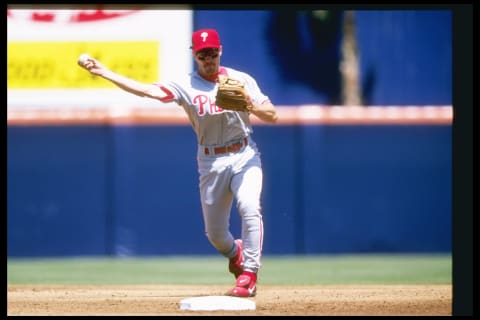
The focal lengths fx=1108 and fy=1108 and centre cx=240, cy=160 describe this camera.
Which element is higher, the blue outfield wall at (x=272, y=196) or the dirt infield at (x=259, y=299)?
the blue outfield wall at (x=272, y=196)

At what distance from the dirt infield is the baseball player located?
386mm

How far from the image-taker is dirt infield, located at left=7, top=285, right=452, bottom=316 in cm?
566

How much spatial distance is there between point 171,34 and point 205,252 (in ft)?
7.64

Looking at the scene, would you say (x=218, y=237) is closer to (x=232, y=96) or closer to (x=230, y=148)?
(x=230, y=148)

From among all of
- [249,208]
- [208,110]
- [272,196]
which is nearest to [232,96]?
[208,110]

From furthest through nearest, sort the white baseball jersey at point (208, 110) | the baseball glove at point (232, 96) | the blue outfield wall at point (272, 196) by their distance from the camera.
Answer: the blue outfield wall at point (272, 196) < the white baseball jersey at point (208, 110) < the baseball glove at point (232, 96)

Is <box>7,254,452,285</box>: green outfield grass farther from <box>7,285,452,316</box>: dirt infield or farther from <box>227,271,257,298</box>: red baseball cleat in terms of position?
<box>227,271,257,298</box>: red baseball cleat

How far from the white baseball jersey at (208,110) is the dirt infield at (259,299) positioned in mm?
943

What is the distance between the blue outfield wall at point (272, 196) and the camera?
11.2 metres

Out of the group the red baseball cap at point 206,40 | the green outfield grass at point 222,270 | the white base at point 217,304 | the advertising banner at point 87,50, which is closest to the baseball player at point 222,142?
the red baseball cap at point 206,40

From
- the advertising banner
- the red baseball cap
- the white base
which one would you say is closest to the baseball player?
the red baseball cap

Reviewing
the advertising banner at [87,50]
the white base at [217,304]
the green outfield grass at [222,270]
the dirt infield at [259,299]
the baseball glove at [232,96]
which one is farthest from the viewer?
the advertising banner at [87,50]

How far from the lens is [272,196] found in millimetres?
11258

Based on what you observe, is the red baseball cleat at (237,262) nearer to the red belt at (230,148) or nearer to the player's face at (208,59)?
the red belt at (230,148)
